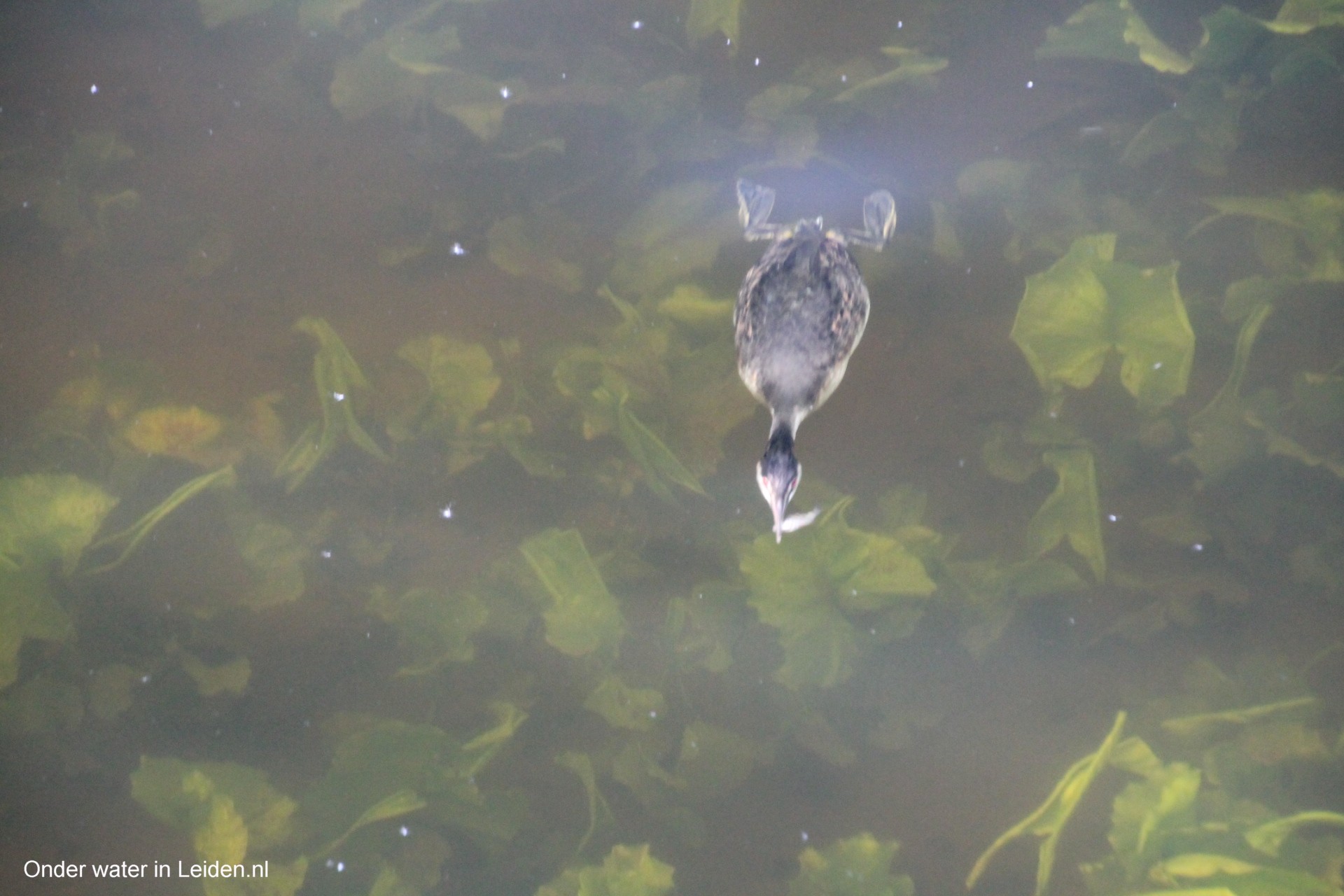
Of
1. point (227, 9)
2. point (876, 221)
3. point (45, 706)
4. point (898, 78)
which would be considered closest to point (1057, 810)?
point (876, 221)

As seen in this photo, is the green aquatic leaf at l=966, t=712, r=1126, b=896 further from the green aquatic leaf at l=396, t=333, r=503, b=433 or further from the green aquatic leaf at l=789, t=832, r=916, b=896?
the green aquatic leaf at l=396, t=333, r=503, b=433

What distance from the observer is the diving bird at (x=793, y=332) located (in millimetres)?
1710

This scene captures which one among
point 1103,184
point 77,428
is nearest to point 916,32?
point 1103,184

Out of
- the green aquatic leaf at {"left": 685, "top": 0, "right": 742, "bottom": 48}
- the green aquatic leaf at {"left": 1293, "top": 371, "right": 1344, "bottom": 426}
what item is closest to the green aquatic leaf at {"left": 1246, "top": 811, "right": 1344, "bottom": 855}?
the green aquatic leaf at {"left": 1293, "top": 371, "right": 1344, "bottom": 426}

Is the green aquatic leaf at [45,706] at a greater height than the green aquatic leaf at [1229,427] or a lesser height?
lesser

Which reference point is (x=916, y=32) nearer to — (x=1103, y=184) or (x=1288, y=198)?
(x=1103, y=184)

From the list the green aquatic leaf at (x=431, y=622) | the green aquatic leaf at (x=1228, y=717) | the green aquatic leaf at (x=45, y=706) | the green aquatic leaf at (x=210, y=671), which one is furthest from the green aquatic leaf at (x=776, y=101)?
the green aquatic leaf at (x=45, y=706)

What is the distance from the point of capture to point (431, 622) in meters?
2.02

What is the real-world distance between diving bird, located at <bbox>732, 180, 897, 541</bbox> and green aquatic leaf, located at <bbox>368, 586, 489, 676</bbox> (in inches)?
29.3

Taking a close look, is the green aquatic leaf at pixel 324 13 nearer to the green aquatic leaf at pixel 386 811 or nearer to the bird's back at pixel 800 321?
the bird's back at pixel 800 321

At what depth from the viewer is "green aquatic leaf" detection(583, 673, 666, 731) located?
197 cm

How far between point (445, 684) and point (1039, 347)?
1.52m

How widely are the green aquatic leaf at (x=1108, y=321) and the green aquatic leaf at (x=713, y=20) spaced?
0.85 meters

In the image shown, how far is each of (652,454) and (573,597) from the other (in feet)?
1.20
